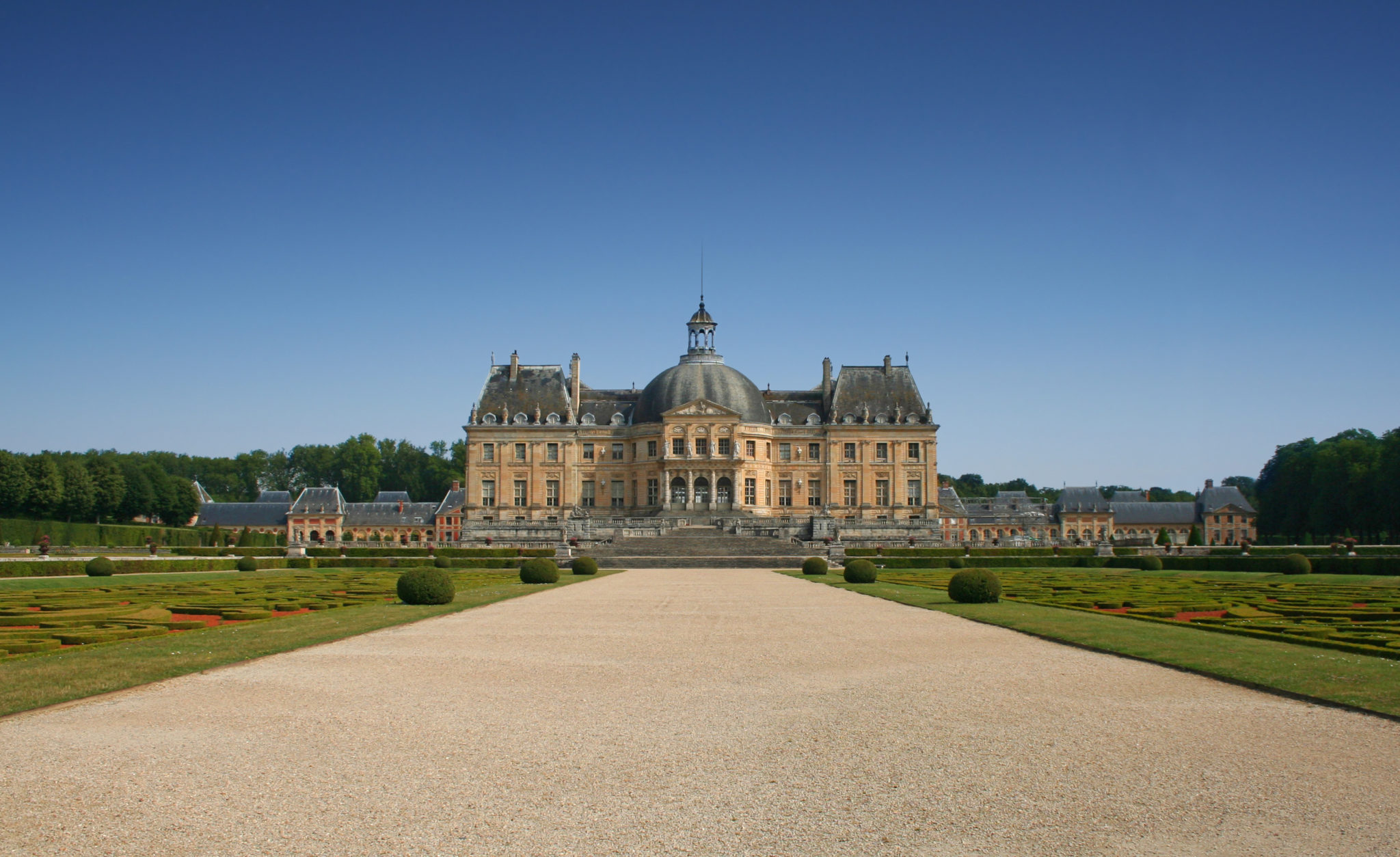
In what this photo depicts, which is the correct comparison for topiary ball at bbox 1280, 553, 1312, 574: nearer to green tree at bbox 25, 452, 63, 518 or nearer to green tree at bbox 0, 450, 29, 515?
green tree at bbox 0, 450, 29, 515

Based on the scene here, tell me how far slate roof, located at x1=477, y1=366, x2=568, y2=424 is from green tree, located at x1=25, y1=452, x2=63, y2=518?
2998 centimetres

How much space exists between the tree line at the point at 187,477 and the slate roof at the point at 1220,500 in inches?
3027

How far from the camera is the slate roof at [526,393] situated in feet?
220

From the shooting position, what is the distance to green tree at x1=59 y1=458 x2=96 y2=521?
234ft

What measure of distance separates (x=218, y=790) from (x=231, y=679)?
184 inches

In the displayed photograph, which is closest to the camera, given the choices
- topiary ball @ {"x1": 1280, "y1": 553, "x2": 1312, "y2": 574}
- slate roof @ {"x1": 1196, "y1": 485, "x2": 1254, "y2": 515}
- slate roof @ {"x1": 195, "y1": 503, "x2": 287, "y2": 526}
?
topiary ball @ {"x1": 1280, "y1": 553, "x2": 1312, "y2": 574}

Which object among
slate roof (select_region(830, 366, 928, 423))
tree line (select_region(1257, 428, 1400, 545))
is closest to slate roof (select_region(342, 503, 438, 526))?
slate roof (select_region(830, 366, 928, 423))

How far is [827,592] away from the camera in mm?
26516

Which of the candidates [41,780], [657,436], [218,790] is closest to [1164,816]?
[218,790]

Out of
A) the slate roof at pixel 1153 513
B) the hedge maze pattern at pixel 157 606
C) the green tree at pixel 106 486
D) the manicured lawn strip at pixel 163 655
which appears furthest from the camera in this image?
the slate roof at pixel 1153 513

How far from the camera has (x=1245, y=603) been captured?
805 inches

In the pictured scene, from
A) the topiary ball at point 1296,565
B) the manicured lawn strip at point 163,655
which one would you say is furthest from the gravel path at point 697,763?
the topiary ball at point 1296,565

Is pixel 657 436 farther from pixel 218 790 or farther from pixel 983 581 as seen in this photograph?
pixel 218 790

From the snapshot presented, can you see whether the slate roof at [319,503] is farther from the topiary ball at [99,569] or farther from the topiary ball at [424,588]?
the topiary ball at [424,588]
